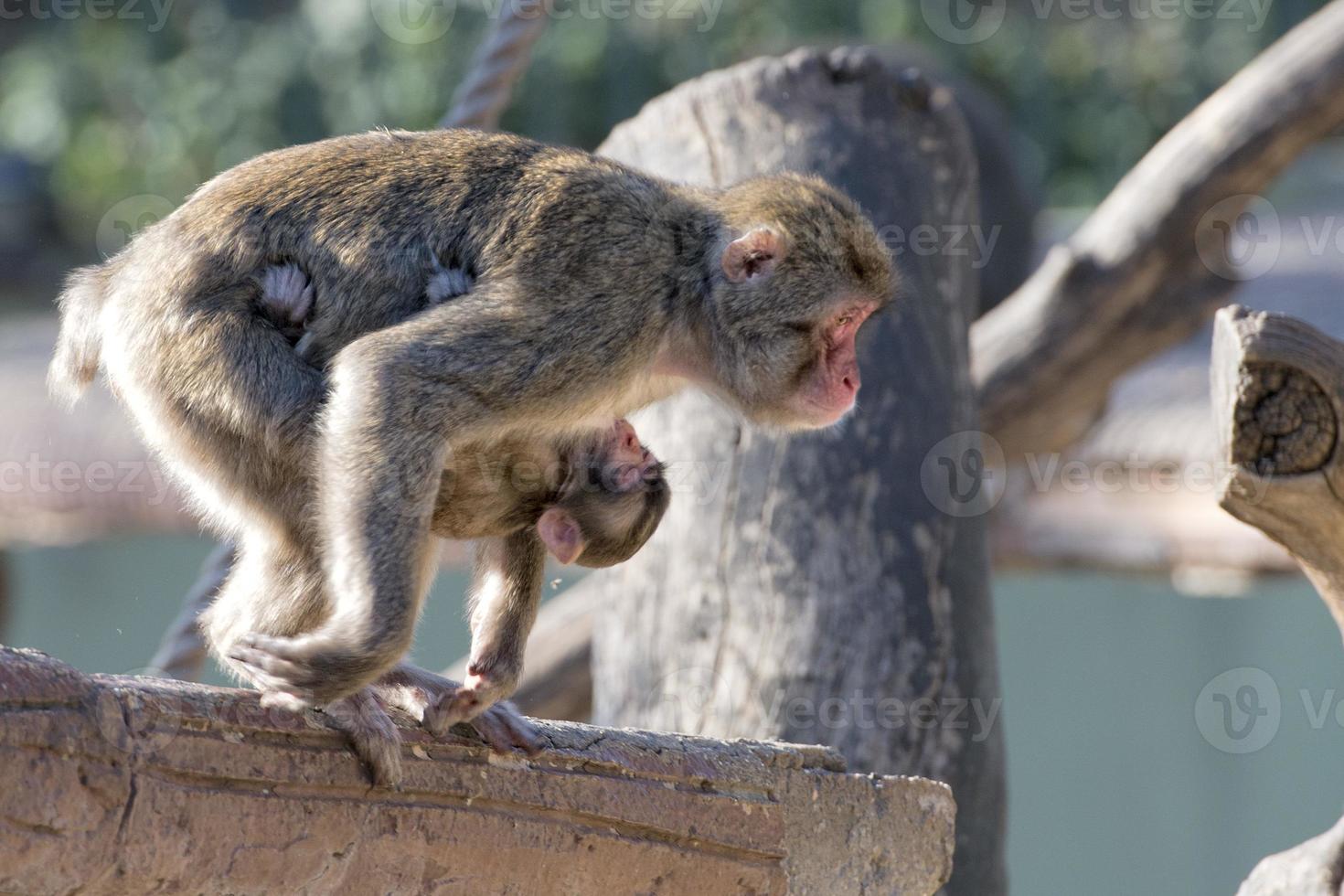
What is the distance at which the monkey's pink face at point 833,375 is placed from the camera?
3162 millimetres

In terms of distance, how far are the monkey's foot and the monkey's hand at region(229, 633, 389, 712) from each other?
9cm

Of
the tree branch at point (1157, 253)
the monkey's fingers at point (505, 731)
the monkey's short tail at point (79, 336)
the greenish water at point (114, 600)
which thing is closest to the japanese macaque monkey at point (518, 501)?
the monkey's fingers at point (505, 731)

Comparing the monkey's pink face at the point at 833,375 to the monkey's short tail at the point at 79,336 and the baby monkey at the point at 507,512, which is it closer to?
the baby monkey at the point at 507,512

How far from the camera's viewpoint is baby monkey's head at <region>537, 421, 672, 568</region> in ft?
9.86

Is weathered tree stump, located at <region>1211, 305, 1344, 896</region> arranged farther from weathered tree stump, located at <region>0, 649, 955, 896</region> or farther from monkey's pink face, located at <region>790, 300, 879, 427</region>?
weathered tree stump, located at <region>0, 649, 955, 896</region>

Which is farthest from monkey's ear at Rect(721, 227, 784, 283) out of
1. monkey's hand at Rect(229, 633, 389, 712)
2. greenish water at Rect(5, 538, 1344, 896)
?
greenish water at Rect(5, 538, 1344, 896)

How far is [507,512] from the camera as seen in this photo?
118 inches

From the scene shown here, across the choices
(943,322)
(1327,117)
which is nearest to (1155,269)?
(1327,117)

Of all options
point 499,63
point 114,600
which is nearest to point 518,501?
point 499,63

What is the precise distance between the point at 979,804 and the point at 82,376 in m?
2.31

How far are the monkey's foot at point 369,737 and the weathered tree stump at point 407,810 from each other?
2 cm

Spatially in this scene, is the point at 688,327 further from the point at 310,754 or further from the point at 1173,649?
the point at 1173,649

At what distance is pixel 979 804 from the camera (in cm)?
409

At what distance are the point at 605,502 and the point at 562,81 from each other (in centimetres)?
1215
